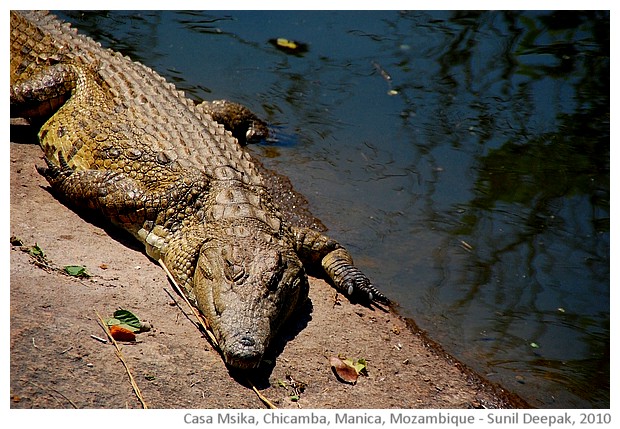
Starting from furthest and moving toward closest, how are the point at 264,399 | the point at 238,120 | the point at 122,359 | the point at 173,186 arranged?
1. the point at 238,120
2. the point at 173,186
3. the point at 264,399
4. the point at 122,359

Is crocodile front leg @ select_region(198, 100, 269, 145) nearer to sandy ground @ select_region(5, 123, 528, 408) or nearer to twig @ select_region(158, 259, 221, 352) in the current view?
sandy ground @ select_region(5, 123, 528, 408)

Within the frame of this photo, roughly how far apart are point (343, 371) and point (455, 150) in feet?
13.8

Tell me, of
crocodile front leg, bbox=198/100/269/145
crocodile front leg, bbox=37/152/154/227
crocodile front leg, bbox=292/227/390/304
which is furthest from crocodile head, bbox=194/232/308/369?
crocodile front leg, bbox=198/100/269/145

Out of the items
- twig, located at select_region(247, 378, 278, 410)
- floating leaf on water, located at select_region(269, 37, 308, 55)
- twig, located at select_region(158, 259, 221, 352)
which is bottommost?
twig, located at select_region(247, 378, 278, 410)

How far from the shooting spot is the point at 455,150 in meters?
8.08

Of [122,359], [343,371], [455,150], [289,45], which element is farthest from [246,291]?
[289,45]

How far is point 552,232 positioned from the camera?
688 centimetres

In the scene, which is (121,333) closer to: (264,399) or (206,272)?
(206,272)

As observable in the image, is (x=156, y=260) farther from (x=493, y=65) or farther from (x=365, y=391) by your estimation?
(x=493, y=65)

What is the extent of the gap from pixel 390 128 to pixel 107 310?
4920 millimetres

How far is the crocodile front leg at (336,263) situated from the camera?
557 cm

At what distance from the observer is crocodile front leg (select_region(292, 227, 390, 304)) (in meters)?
5.57

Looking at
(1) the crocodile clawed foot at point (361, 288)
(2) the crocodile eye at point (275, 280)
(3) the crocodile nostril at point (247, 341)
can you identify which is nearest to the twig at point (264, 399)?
(3) the crocodile nostril at point (247, 341)
